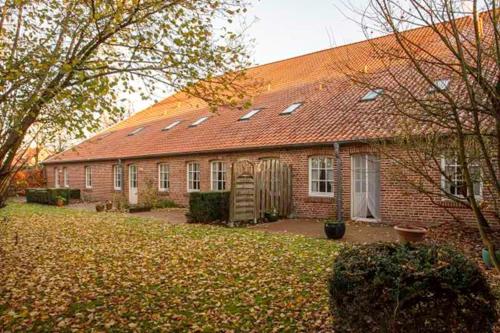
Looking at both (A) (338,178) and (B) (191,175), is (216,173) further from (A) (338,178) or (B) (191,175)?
(A) (338,178)

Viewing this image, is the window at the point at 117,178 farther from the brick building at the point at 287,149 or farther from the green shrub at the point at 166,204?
the green shrub at the point at 166,204

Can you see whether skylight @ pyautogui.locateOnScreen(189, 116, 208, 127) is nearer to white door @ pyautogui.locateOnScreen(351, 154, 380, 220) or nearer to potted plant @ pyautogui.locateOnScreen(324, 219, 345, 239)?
white door @ pyautogui.locateOnScreen(351, 154, 380, 220)

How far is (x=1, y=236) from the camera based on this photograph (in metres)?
11.0

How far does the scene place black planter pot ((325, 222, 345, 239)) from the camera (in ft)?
32.1

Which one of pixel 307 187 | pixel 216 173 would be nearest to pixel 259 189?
pixel 307 187

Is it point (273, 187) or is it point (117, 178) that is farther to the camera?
point (117, 178)

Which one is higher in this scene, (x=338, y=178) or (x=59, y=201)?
(x=338, y=178)

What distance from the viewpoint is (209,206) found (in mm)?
13453

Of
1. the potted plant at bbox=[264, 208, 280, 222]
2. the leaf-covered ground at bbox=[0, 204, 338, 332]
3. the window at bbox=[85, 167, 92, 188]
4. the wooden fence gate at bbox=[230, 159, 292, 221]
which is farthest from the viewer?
the window at bbox=[85, 167, 92, 188]

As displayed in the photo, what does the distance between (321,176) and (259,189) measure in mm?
2258

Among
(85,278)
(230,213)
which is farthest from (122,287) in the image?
(230,213)

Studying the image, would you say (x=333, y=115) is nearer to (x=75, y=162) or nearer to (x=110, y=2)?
(x=110, y=2)

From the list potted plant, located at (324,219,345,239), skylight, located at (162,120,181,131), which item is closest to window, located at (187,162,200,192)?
skylight, located at (162,120,181,131)

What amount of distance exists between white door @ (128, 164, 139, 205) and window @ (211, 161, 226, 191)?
6578mm
